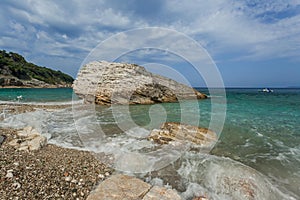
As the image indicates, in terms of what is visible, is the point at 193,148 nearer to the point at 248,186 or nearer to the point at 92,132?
the point at 248,186

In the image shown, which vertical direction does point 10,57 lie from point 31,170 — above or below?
above

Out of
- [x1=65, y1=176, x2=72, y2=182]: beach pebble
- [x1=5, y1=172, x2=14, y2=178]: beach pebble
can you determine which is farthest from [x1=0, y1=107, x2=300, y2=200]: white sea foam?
[x1=5, y1=172, x2=14, y2=178]: beach pebble

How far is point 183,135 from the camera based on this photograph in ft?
25.7

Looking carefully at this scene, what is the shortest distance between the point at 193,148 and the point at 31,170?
5246mm

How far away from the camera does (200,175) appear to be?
16.0 ft

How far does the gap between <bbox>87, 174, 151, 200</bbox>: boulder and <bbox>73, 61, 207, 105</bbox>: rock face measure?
17629 millimetres

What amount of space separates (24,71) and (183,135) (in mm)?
84582

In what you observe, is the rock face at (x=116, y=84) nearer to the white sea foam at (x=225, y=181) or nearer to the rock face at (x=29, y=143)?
the rock face at (x=29, y=143)

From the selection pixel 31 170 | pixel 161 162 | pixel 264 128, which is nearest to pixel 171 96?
pixel 264 128

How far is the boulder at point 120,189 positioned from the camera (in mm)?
3418

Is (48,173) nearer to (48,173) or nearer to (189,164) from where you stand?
(48,173)

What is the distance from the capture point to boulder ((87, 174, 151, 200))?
3.42 m

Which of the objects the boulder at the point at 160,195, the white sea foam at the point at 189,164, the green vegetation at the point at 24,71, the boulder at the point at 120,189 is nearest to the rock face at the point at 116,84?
the white sea foam at the point at 189,164

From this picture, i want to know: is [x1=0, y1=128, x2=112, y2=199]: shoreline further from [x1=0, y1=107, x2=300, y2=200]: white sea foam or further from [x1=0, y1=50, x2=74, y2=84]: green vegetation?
[x1=0, y1=50, x2=74, y2=84]: green vegetation
